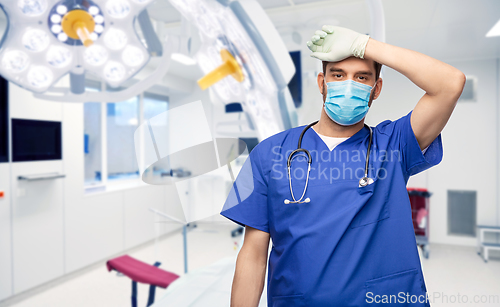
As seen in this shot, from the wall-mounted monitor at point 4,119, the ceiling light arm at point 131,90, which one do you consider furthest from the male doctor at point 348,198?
the wall-mounted monitor at point 4,119

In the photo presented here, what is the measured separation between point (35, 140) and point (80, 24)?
2141 millimetres

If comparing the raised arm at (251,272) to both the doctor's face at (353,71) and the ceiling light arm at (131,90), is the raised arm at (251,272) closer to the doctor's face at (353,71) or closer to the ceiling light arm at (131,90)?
the doctor's face at (353,71)

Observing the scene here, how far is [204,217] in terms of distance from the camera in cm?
96

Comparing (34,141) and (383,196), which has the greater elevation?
(34,141)

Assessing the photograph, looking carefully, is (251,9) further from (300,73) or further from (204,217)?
(204,217)

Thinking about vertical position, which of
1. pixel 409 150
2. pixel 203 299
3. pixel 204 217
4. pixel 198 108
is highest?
pixel 198 108

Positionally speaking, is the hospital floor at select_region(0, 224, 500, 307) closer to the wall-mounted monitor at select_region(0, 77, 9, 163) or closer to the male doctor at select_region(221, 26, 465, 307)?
the male doctor at select_region(221, 26, 465, 307)

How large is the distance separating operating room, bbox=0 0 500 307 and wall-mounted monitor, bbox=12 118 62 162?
70.6 inches

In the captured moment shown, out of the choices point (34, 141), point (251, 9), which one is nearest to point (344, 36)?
point (251, 9)

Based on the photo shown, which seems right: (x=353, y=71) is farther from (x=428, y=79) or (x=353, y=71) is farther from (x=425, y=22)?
(x=425, y=22)

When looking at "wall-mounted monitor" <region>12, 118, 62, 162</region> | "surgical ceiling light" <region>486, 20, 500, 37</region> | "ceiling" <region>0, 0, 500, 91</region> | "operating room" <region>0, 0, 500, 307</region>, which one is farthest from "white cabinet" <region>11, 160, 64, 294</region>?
"surgical ceiling light" <region>486, 20, 500, 37</region>

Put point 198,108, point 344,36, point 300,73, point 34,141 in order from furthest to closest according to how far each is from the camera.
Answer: point 34,141, point 300,73, point 198,108, point 344,36

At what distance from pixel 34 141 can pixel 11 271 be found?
104cm

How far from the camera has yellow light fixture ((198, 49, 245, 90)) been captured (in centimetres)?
104
